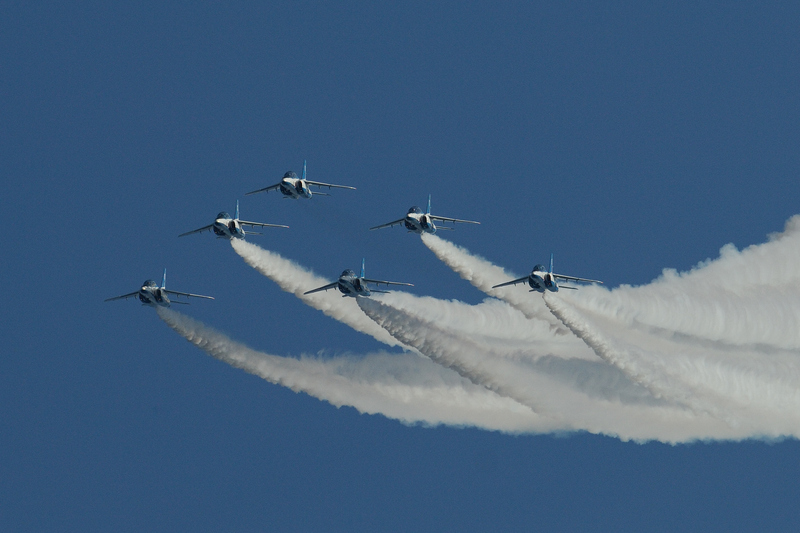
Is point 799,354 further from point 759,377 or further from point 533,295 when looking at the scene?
point 533,295

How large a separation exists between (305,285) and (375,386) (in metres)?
5.96

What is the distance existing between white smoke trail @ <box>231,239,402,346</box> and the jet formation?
649 mm

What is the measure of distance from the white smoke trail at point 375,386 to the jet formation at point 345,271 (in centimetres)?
180

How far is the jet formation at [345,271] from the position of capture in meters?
74.6

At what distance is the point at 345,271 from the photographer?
7531 cm

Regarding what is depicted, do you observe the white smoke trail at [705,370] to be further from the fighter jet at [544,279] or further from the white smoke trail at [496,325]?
the white smoke trail at [496,325]

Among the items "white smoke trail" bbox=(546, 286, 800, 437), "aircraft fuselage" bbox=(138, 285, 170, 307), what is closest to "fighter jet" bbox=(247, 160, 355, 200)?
"aircraft fuselage" bbox=(138, 285, 170, 307)

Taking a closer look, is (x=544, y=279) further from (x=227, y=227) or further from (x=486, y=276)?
(x=227, y=227)

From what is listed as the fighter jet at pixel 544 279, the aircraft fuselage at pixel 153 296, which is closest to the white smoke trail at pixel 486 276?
the fighter jet at pixel 544 279

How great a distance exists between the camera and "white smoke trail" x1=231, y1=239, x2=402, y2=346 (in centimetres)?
7988

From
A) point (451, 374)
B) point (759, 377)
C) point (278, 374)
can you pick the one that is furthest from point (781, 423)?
Result: point (278, 374)

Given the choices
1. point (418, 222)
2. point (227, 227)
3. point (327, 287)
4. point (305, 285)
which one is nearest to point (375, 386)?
point (305, 285)

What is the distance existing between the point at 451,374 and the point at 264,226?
11872mm

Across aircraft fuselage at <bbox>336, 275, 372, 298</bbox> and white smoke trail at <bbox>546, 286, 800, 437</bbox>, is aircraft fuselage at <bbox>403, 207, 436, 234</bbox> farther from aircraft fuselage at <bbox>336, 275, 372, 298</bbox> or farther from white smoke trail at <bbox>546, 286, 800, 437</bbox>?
white smoke trail at <bbox>546, 286, 800, 437</bbox>
